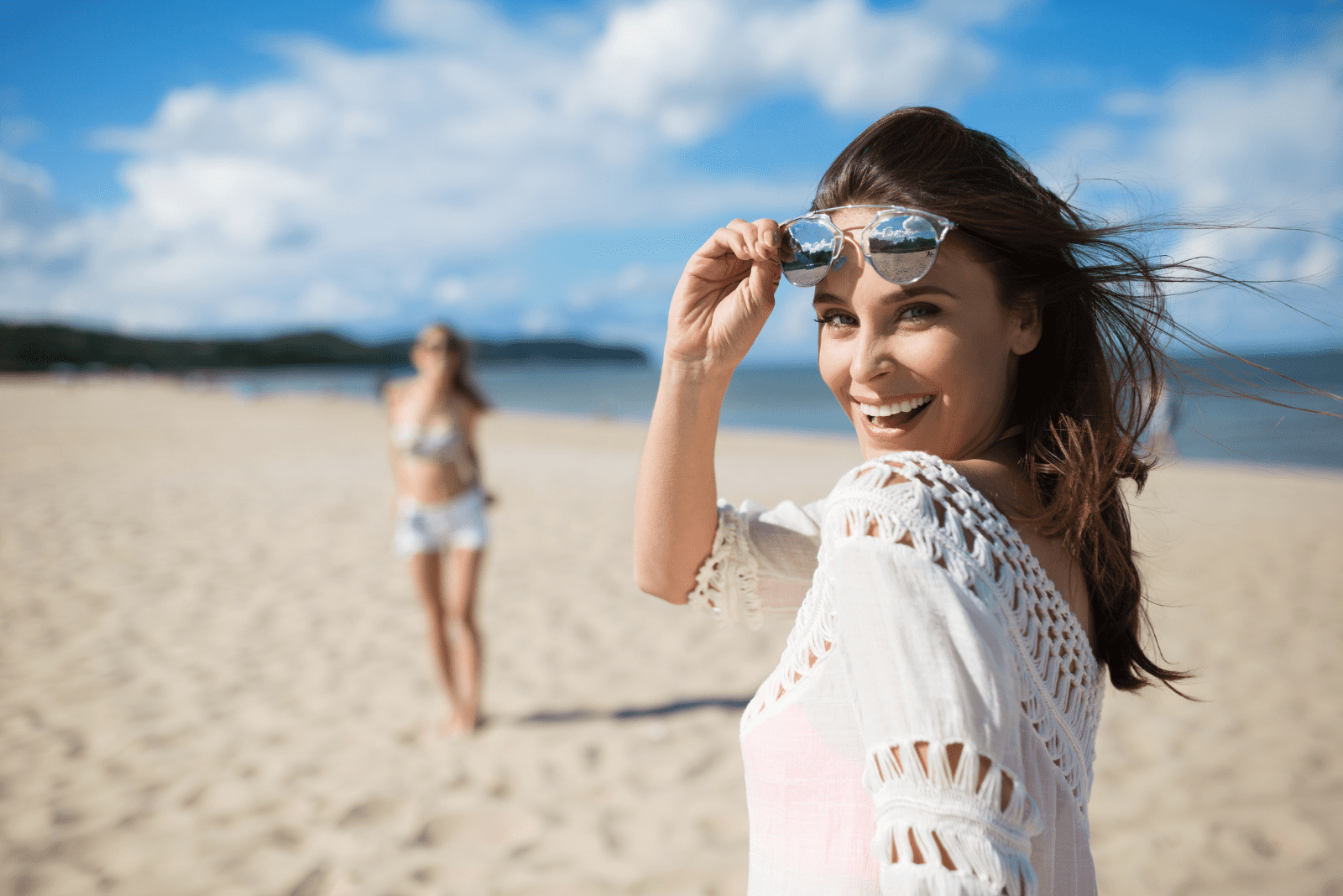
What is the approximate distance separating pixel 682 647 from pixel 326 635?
268 cm

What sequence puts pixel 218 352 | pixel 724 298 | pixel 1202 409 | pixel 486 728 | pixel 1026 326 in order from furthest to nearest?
pixel 218 352, pixel 486 728, pixel 1202 409, pixel 724 298, pixel 1026 326

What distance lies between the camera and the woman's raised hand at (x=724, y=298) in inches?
49.3

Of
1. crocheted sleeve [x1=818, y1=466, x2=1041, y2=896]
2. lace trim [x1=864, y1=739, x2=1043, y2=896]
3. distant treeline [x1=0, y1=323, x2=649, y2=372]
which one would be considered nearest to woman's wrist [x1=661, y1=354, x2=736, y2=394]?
crocheted sleeve [x1=818, y1=466, x2=1041, y2=896]

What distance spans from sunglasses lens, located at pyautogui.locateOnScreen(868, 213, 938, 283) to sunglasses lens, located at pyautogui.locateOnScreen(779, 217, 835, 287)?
8cm

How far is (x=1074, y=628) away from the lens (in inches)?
40.4

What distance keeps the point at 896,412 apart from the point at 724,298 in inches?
14.4

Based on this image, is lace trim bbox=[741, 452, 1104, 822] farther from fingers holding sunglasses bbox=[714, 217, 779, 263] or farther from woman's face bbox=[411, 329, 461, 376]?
woman's face bbox=[411, 329, 461, 376]

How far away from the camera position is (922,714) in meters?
0.79

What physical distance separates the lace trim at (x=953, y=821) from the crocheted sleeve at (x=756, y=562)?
2.21 feet

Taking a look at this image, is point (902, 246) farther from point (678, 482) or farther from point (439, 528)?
point (439, 528)

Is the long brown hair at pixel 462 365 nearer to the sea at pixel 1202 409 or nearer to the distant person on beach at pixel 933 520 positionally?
the sea at pixel 1202 409

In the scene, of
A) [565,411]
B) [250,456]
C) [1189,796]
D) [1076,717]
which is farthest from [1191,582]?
[565,411]

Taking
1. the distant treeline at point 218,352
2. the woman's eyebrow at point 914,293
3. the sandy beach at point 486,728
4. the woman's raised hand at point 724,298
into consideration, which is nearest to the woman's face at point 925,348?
the woman's eyebrow at point 914,293

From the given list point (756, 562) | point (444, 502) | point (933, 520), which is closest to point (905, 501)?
point (933, 520)
